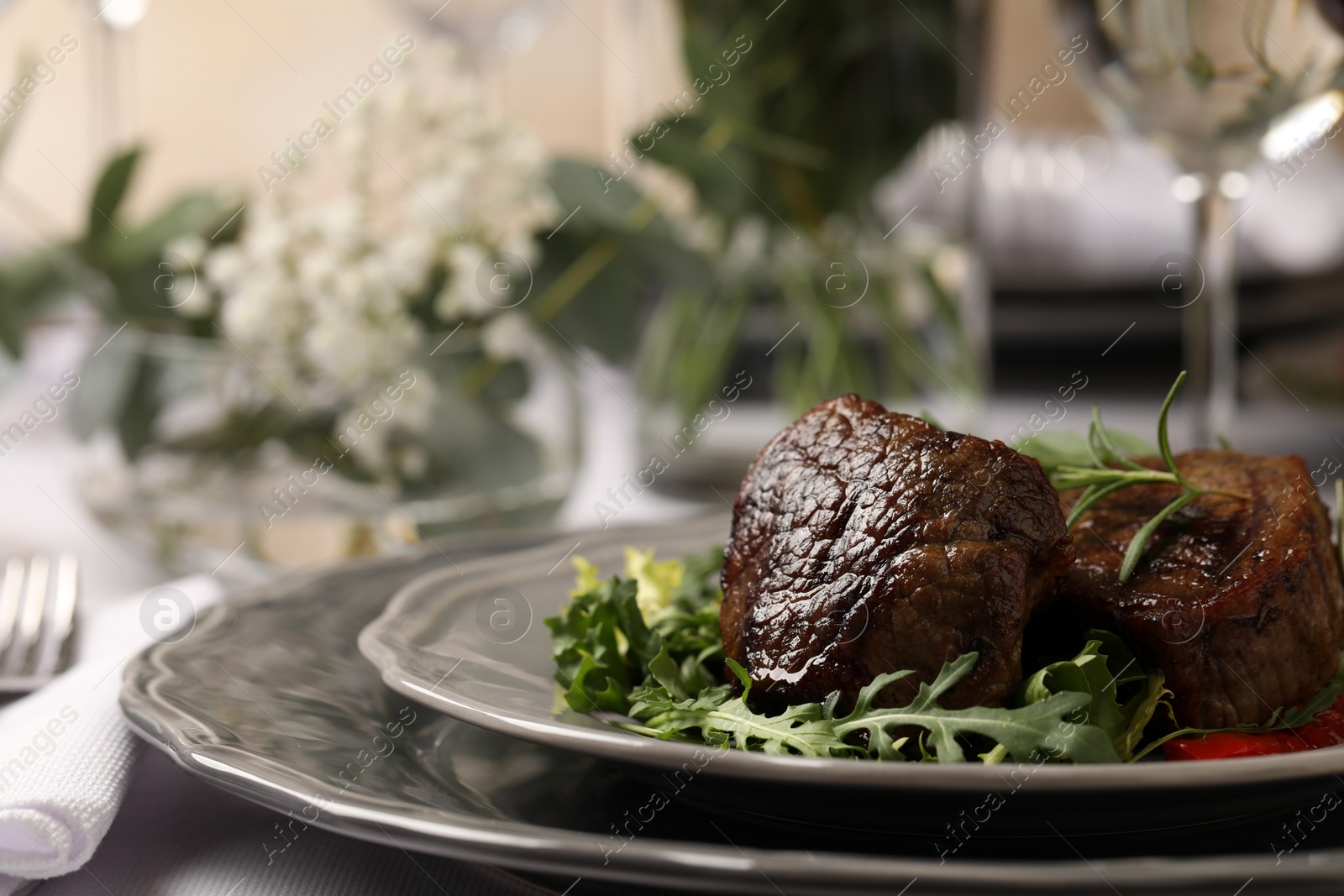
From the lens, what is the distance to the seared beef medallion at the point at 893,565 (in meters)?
0.91

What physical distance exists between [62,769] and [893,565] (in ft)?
2.16

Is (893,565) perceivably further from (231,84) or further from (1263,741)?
(231,84)

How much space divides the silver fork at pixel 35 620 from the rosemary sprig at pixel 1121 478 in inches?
40.5

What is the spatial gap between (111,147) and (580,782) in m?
1.79

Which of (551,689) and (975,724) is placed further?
(551,689)

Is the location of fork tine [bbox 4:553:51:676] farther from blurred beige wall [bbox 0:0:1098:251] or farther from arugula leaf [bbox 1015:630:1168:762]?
blurred beige wall [bbox 0:0:1098:251]

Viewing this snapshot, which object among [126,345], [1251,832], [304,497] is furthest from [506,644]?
[126,345]

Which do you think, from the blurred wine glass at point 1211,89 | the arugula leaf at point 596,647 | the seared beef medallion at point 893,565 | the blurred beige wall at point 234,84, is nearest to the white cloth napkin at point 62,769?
the arugula leaf at point 596,647

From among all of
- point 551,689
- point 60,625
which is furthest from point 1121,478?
point 60,625

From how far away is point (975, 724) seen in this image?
85 cm

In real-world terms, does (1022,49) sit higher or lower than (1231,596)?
higher

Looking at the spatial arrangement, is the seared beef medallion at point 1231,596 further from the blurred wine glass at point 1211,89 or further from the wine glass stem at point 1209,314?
the wine glass stem at point 1209,314

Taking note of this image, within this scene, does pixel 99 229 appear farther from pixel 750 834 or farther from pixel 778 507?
pixel 750 834

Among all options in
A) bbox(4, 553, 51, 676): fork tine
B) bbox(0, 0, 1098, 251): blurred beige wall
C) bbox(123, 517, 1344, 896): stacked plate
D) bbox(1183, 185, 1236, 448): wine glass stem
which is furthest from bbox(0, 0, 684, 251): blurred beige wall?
bbox(123, 517, 1344, 896): stacked plate
